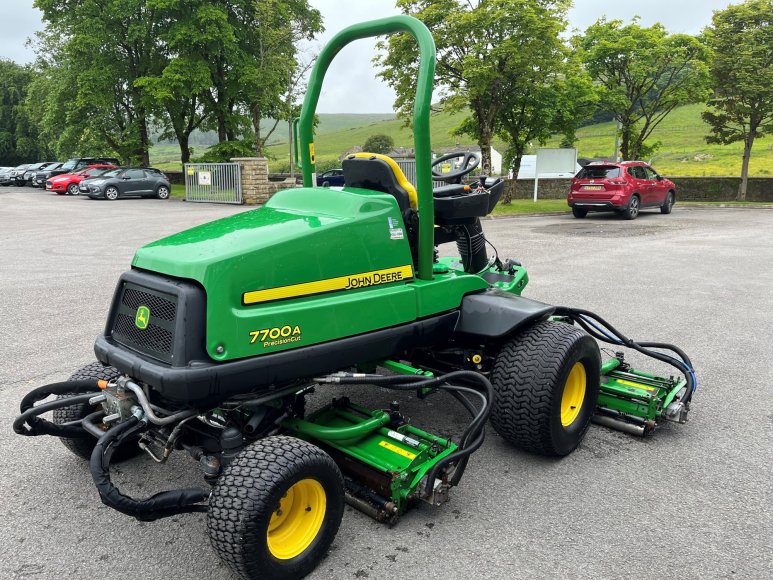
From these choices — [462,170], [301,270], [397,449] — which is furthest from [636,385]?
[301,270]

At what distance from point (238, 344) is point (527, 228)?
541 inches

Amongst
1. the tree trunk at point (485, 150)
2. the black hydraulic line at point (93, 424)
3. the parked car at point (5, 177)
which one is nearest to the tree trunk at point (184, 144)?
the parked car at point (5, 177)

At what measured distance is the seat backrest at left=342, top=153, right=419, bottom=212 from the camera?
3453 mm

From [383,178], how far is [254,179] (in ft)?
67.3

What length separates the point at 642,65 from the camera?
67.0 ft

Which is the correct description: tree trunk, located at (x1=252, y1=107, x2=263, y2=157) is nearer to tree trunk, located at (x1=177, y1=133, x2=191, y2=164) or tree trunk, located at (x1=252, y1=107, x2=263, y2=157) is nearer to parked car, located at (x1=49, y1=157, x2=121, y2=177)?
tree trunk, located at (x1=177, y1=133, x2=191, y2=164)

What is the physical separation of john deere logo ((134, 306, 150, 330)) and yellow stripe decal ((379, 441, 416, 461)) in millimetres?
1284

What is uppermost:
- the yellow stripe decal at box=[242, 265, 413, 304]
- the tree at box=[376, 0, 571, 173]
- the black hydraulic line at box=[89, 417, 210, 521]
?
the tree at box=[376, 0, 571, 173]

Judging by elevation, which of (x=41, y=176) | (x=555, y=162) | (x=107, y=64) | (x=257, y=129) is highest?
(x=107, y=64)

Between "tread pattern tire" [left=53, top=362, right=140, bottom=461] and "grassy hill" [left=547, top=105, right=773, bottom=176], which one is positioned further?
"grassy hill" [left=547, top=105, right=773, bottom=176]

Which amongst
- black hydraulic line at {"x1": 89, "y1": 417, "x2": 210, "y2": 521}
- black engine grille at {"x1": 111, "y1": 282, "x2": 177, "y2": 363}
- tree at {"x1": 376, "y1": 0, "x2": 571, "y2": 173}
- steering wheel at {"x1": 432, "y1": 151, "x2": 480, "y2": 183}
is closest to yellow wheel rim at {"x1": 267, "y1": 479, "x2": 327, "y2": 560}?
black hydraulic line at {"x1": 89, "y1": 417, "x2": 210, "y2": 521}

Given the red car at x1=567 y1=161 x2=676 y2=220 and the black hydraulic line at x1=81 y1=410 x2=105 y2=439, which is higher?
the red car at x1=567 y1=161 x2=676 y2=220

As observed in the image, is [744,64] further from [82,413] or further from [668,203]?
[82,413]

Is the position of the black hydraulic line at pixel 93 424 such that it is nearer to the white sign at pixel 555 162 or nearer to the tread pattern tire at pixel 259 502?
the tread pattern tire at pixel 259 502
